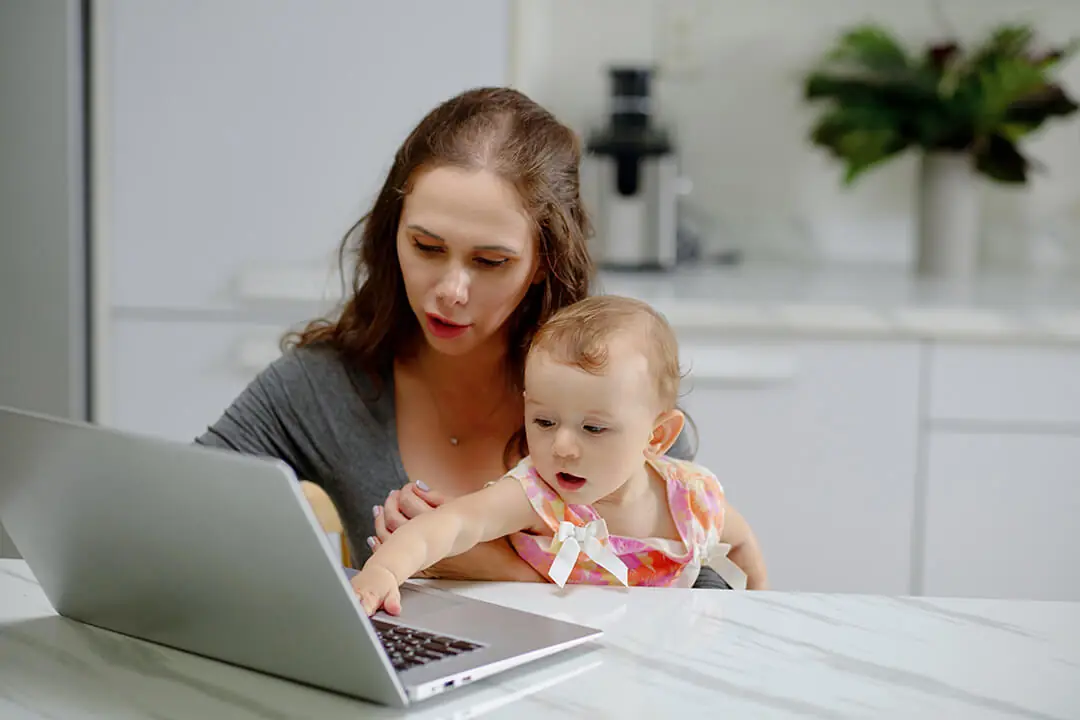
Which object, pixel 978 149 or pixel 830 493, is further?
pixel 978 149

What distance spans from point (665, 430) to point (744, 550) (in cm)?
20

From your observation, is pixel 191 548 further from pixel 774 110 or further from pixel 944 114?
pixel 774 110

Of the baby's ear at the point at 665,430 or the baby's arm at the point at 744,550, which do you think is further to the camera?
the baby's arm at the point at 744,550

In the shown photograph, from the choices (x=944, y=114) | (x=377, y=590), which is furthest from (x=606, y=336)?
(x=944, y=114)

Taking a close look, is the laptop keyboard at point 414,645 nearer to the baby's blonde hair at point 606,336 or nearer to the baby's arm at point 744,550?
the baby's blonde hair at point 606,336

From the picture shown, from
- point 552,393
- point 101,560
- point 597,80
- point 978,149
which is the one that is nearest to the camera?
point 101,560

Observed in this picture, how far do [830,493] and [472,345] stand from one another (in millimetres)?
1140

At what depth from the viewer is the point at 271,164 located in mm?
2330

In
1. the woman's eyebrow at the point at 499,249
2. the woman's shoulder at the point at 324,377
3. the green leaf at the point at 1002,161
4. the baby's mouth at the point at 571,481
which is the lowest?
the baby's mouth at the point at 571,481

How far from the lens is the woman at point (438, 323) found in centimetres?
126

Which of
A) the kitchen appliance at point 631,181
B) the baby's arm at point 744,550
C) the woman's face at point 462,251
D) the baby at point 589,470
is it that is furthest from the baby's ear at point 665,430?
the kitchen appliance at point 631,181

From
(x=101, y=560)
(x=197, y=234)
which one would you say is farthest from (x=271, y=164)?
(x=101, y=560)

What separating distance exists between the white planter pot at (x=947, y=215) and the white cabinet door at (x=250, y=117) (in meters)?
0.94

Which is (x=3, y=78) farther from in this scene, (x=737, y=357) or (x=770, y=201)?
(x=770, y=201)
